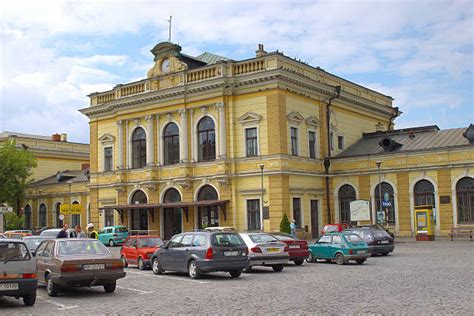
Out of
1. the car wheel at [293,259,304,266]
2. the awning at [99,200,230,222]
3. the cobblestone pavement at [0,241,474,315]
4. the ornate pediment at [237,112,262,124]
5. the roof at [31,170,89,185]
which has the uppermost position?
the ornate pediment at [237,112,262,124]

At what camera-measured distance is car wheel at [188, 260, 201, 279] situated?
785 inches

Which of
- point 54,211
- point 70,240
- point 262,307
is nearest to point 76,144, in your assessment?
point 54,211

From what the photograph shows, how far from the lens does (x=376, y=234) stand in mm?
28406

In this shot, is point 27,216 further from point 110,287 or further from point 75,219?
point 110,287

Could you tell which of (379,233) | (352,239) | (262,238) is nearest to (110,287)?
(262,238)

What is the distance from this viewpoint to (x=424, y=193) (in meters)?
40.6

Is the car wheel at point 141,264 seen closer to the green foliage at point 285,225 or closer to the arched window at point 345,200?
the green foliage at point 285,225

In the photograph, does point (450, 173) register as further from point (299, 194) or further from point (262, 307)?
point (262, 307)

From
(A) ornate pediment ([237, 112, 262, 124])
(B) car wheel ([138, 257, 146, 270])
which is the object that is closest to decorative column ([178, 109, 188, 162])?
(A) ornate pediment ([237, 112, 262, 124])

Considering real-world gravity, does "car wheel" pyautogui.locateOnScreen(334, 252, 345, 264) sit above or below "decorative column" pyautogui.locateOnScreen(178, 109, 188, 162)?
below

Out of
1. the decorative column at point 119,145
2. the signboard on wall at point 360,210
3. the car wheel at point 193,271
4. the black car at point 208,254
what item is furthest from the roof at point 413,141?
the car wheel at point 193,271

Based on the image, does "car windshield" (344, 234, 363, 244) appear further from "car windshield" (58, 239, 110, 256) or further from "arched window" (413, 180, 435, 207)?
"arched window" (413, 180, 435, 207)

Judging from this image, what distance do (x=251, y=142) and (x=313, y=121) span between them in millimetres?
5310

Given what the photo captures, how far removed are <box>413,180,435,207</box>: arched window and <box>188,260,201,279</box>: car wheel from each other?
24423 millimetres
